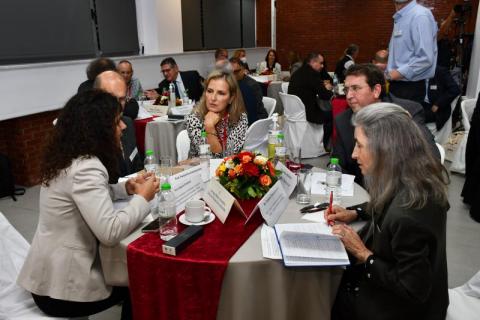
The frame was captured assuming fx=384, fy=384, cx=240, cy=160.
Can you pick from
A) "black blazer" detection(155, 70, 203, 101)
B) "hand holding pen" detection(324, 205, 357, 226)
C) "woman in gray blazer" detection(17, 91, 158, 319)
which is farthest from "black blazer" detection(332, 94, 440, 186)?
"black blazer" detection(155, 70, 203, 101)

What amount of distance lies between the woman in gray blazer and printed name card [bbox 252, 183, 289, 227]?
51 centimetres

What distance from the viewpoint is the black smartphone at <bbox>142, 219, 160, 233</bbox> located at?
160cm

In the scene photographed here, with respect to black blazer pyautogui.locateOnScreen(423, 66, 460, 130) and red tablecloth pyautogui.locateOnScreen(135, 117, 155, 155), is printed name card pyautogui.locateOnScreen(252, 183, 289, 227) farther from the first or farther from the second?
black blazer pyautogui.locateOnScreen(423, 66, 460, 130)

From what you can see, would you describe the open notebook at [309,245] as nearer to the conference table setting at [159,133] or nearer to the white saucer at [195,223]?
the white saucer at [195,223]

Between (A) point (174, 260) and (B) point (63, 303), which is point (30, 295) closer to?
(B) point (63, 303)

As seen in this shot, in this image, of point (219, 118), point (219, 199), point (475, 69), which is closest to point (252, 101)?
point (219, 118)

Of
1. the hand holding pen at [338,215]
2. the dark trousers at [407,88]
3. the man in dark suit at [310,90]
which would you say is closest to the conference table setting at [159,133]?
the man in dark suit at [310,90]

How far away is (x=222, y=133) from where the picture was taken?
2.88 metres

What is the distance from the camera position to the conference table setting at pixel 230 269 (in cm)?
139

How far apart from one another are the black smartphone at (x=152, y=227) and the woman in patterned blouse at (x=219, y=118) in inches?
46.1

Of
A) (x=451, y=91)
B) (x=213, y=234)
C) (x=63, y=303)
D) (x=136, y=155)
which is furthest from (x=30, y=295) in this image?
(x=451, y=91)

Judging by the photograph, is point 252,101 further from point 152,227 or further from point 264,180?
point 152,227

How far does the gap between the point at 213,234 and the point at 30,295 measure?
2.85 ft

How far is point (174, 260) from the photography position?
4.58ft
